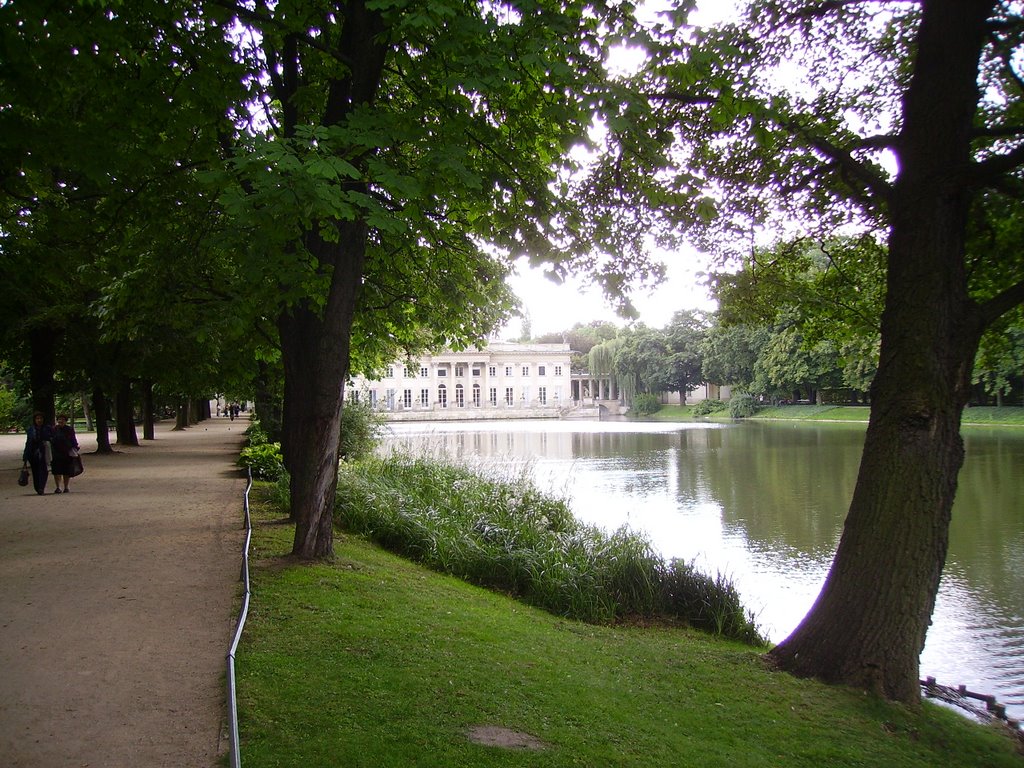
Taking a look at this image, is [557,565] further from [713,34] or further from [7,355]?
[7,355]

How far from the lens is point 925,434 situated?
5477mm

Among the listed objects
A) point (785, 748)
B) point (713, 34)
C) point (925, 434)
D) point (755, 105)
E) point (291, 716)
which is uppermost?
point (713, 34)

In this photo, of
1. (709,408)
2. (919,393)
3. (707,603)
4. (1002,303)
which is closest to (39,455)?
(707,603)

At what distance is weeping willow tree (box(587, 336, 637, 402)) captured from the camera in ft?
246

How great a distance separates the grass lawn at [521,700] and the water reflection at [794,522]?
2318 millimetres

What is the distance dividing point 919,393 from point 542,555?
470 cm

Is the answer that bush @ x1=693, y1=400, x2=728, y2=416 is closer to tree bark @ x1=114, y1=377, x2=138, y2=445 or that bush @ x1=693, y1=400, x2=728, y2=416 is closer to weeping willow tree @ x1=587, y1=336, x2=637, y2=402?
weeping willow tree @ x1=587, y1=336, x2=637, y2=402

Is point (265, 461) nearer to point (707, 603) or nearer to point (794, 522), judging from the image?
point (794, 522)

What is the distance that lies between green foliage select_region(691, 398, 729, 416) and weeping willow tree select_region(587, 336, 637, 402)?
961 cm

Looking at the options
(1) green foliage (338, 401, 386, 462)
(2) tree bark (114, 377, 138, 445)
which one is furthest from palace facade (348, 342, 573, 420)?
(1) green foliage (338, 401, 386, 462)

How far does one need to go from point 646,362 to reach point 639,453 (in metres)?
46.9

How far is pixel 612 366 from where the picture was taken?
75.8 m

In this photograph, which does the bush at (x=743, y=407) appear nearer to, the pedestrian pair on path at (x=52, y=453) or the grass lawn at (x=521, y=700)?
the pedestrian pair on path at (x=52, y=453)

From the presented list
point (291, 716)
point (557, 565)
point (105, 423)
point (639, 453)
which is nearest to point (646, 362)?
point (639, 453)
